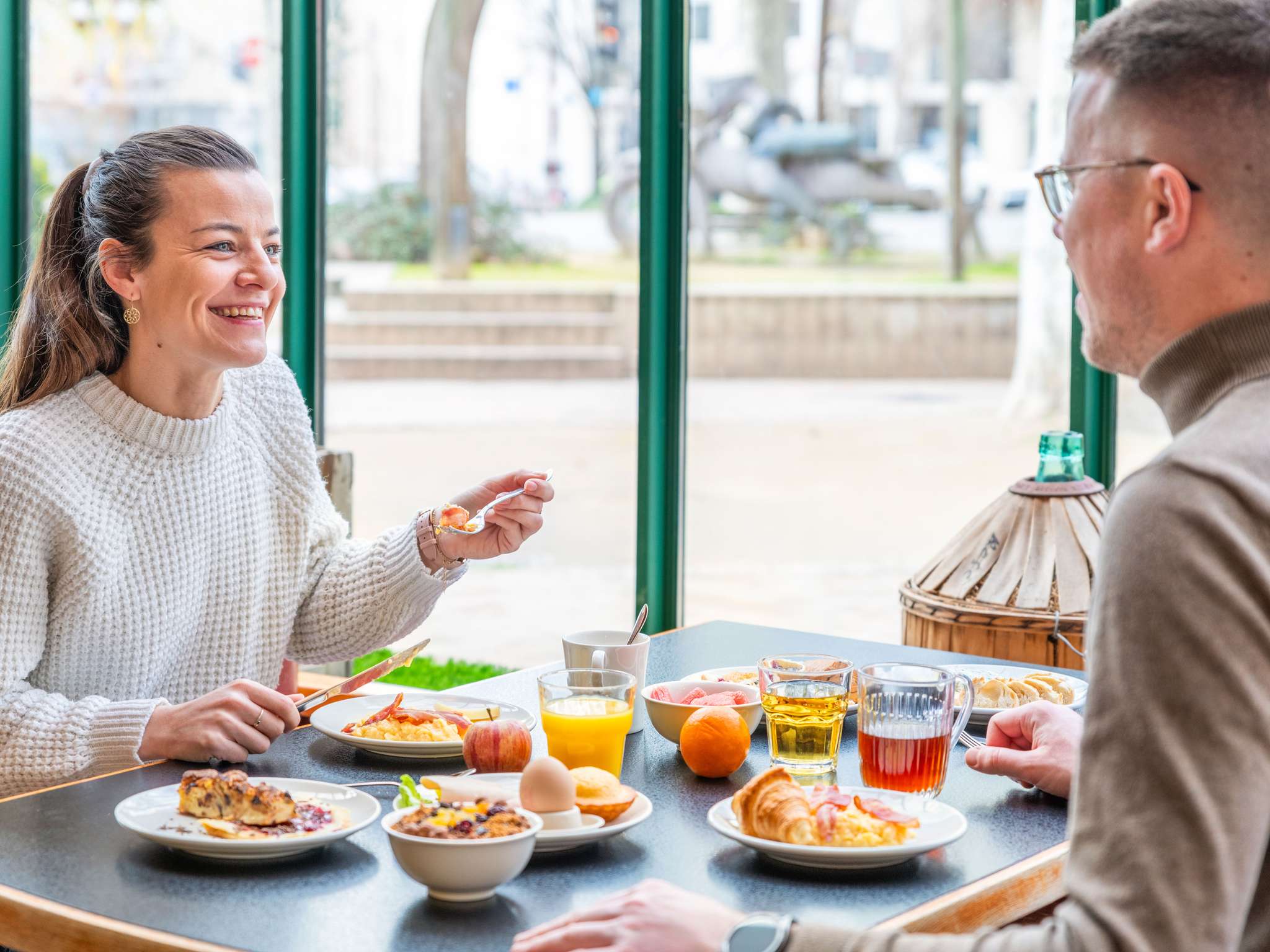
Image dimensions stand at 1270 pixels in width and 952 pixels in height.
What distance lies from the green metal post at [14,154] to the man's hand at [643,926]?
3539mm

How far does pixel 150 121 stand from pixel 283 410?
7.81ft

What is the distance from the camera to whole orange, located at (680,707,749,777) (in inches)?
60.2

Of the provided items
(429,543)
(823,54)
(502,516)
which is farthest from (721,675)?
(823,54)

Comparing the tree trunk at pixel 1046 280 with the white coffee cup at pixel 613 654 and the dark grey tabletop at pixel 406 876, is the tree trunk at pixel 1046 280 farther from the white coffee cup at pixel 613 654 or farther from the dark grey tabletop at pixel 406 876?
the dark grey tabletop at pixel 406 876

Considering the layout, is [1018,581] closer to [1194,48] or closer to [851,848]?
[851,848]

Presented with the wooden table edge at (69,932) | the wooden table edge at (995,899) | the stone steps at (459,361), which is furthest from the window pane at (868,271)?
the wooden table edge at (69,932)

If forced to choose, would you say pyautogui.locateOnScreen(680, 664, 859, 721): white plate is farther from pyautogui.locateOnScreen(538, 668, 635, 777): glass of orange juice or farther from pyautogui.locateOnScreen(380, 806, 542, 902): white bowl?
pyautogui.locateOnScreen(380, 806, 542, 902): white bowl

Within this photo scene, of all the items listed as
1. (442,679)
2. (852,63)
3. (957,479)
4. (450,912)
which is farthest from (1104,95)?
(442,679)

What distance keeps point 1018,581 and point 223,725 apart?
1.39 metres

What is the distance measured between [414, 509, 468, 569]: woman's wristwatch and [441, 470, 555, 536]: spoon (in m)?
0.04

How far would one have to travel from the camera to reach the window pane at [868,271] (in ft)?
10.3

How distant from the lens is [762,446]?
142 inches

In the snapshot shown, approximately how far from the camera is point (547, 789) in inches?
51.1

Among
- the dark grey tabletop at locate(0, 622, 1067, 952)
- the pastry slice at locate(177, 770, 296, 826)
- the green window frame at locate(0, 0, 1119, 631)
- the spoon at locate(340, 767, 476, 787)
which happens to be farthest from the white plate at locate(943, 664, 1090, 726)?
the green window frame at locate(0, 0, 1119, 631)
